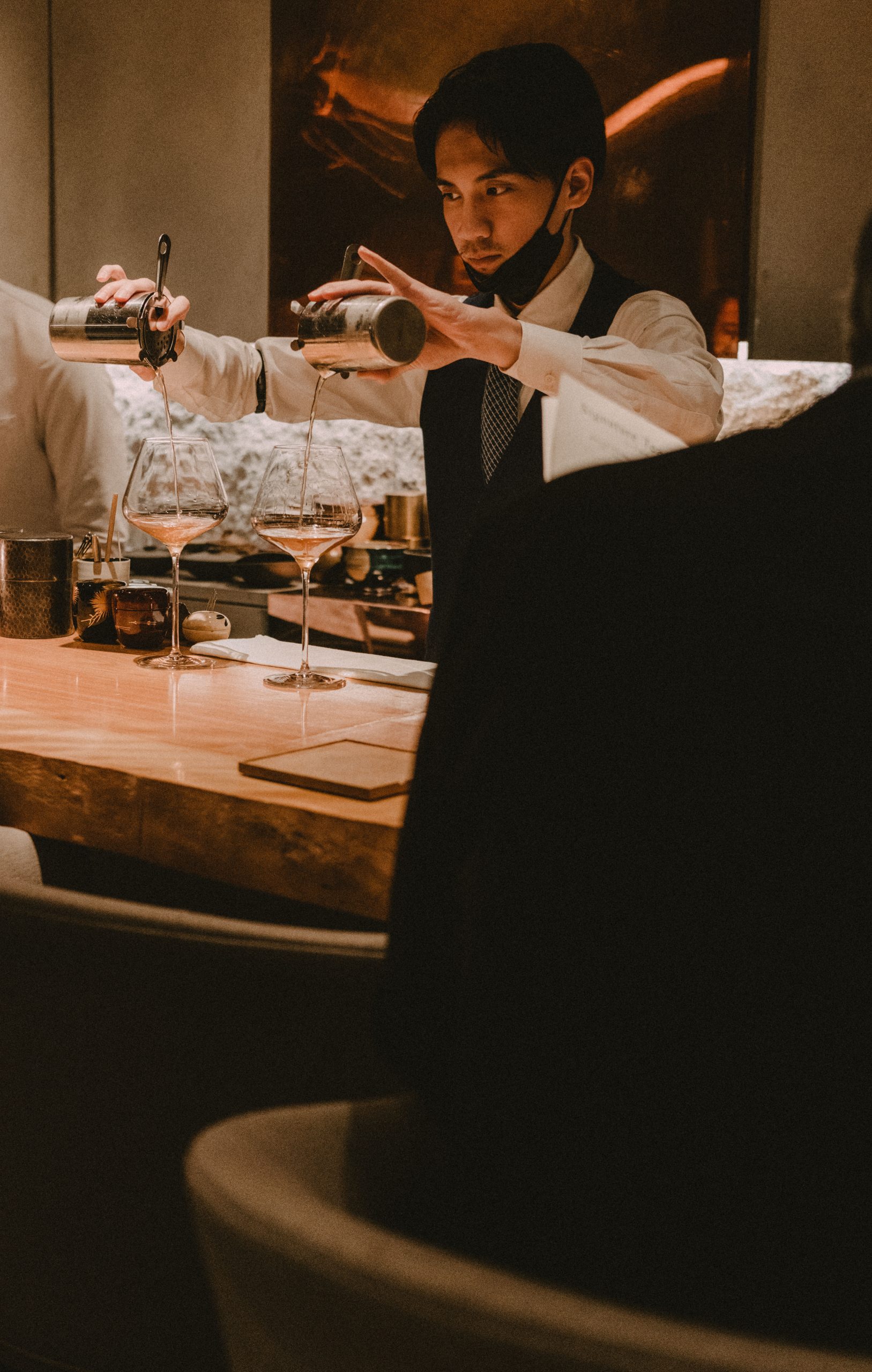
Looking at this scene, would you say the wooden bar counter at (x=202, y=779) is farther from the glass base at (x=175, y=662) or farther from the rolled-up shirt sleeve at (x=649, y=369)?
the rolled-up shirt sleeve at (x=649, y=369)

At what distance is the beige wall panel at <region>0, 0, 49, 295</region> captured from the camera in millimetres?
4016

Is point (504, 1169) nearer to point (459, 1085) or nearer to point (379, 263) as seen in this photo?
point (459, 1085)

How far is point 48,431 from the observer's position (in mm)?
2963

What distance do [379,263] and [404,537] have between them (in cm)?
206

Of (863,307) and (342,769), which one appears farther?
(342,769)

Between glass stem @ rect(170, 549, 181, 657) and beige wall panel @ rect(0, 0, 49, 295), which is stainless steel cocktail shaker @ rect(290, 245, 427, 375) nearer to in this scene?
glass stem @ rect(170, 549, 181, 657)

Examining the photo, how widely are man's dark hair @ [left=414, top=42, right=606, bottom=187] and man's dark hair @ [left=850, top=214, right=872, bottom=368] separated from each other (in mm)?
1602

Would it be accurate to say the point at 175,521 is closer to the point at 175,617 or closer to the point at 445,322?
the point at 175,617

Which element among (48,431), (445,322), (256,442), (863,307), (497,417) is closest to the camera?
(863,307)

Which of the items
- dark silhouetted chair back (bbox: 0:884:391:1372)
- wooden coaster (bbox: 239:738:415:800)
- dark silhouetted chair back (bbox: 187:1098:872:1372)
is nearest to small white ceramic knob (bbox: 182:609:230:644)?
wooden coaster (bbox: 239:738:415:800)

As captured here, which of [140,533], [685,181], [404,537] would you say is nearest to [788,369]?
[685,181]

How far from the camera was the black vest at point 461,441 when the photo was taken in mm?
2193

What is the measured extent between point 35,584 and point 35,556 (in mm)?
51

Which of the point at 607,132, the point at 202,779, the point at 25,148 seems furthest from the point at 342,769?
the point at 25,148
